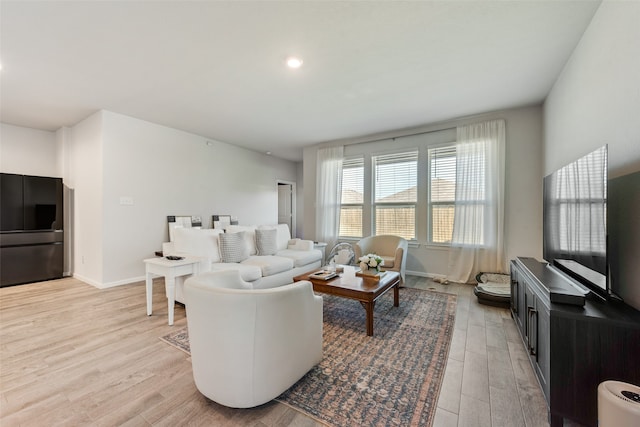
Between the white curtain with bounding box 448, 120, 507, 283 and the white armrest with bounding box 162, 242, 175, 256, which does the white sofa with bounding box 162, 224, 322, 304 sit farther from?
the white curtain with bounding box 448, 120, 507, 283

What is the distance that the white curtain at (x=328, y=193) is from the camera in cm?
554

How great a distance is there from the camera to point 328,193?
5.63 metres

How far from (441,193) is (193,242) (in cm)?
406

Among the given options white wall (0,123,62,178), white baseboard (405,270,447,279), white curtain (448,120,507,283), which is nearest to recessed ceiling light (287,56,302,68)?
white curtain (448,120,507,283)

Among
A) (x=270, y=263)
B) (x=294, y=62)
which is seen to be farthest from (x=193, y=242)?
(x=294, y=62)

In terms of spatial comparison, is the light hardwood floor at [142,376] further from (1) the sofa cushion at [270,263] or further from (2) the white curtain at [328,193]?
(2) the white curtain at [328,193]

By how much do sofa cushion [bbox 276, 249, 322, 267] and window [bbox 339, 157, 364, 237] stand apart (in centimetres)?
107

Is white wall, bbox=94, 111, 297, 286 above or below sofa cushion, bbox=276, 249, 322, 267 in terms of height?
above

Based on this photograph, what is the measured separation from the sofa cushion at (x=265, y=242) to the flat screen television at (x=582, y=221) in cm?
347

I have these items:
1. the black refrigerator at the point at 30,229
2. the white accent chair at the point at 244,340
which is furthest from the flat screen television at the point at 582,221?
the black refrigerator at the point at 30,229

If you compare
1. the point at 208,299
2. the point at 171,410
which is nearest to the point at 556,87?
the point at 208,299

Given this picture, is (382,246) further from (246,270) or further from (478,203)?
(246,270)

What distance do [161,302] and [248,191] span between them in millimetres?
3509

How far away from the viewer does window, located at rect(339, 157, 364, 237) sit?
5.38 metres
